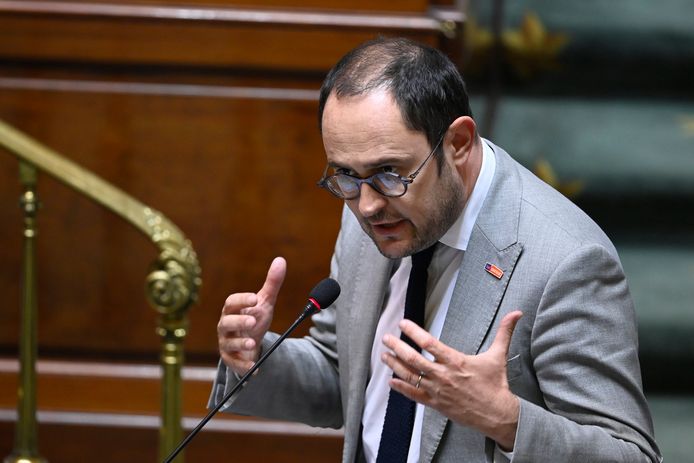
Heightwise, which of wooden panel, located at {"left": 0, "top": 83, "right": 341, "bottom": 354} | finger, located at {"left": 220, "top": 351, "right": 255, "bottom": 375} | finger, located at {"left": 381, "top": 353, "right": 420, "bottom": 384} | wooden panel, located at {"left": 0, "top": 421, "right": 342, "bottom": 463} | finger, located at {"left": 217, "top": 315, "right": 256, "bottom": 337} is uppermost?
finger, located at {"left": 381, "top": 353, "right": 420, "bottom": 384}

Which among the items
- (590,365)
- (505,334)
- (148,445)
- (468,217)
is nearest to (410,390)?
(505,334)

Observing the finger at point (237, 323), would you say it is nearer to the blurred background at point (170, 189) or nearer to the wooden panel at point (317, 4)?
the blurred background at point (170, 189)

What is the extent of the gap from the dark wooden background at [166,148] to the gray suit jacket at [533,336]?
1.09 m

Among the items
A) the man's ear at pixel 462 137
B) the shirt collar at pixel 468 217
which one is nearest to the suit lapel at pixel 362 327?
the shirt collar at pixel 468 217

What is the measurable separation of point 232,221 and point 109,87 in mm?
416

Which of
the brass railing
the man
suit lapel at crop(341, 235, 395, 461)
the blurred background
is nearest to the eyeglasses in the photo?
the man

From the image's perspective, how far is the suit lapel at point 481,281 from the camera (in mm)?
1656

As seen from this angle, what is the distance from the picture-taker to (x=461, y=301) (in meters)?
1.68

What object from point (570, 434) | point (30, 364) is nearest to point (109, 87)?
point (30, 364)

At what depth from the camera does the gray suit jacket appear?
5.09 feet

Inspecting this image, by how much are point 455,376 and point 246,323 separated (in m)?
0.34

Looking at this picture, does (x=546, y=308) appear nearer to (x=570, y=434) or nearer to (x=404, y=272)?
(x=570, y=434)

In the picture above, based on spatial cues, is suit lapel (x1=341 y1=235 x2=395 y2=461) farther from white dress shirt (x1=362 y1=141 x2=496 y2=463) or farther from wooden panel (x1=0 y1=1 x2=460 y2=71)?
wooden panel (x1=0 y1=1 x2=460 y2=71)

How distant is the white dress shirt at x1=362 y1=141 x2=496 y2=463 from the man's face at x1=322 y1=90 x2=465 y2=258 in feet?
0.15
